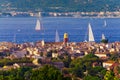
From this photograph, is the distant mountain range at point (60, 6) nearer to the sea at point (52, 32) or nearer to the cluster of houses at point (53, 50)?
the sea at point (52, 32)

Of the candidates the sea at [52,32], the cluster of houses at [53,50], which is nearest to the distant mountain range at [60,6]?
the sea at [52,32]

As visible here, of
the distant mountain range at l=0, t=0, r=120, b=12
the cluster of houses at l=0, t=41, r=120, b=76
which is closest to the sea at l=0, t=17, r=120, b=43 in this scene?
the cluster of houses at l=0, t=41, r=120, b=76

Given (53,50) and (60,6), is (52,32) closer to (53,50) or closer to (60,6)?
(53,50)

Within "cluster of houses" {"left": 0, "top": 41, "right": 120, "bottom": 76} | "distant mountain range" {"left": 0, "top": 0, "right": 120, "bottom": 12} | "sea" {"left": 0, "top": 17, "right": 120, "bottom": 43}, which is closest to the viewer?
"cluster of houses" {"left": 0, "top": 41, "right": 120, "bottom": 76}

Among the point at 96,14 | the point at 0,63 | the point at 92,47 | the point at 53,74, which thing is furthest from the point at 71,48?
the point at 96,14

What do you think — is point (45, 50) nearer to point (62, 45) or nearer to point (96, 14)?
point (62, 45)

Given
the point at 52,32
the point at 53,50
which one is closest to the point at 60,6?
the point at 52,32

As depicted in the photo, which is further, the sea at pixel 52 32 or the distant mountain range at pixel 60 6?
the distant mountain range at pixel 60 6

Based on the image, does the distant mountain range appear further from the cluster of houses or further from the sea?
the cluster of houses
